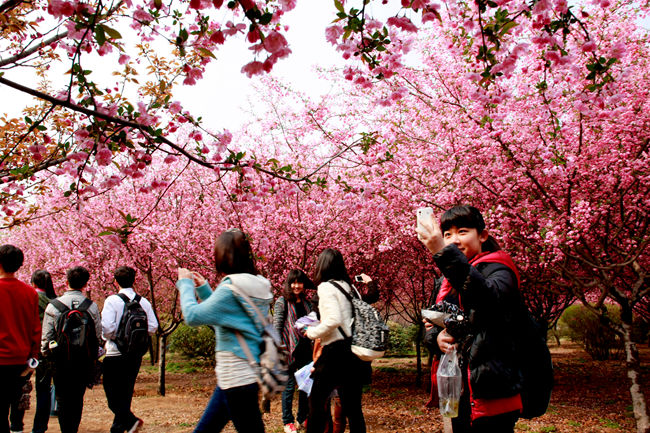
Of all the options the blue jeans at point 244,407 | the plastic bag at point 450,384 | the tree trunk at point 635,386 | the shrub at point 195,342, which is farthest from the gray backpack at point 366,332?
the shrub at point 195,342

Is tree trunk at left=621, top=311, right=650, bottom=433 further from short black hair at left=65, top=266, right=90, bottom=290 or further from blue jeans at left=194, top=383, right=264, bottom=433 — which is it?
short black hair at left=65, top=266, right=90, bottom=290

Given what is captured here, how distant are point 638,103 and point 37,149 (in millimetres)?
7325

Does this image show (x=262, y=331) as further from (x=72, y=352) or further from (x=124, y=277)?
(x=124, y=277)

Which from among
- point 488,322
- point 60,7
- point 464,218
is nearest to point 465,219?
point 464,218

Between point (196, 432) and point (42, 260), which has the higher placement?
point (42, 260)

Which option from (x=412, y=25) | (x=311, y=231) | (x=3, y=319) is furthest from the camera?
(x=311, y=231)

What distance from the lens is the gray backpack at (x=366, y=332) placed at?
12.0 feet

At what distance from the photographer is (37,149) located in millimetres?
4332

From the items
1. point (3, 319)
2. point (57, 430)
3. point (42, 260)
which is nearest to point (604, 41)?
point (3, 319)

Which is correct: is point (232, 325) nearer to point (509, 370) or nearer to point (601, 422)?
point (509, 370)

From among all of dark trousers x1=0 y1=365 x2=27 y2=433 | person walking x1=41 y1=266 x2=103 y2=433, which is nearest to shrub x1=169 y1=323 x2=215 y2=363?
person walking x1=41 y1=266 x2=103 y2=433

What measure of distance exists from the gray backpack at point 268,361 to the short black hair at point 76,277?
107 inches

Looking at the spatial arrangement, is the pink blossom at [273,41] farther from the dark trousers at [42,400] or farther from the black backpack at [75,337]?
the dark trousers at [42,400]

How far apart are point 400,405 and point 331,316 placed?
576 cm
